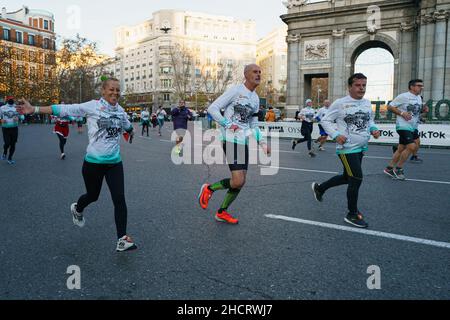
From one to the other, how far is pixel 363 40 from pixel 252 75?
30.5m

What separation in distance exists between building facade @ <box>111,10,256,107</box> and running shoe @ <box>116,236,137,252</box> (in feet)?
304

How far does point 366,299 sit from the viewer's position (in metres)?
2.93

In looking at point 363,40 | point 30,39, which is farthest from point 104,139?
point 30,39

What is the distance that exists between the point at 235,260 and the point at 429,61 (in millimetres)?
29258

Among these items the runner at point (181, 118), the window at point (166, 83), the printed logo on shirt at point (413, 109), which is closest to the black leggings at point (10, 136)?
the runner at point (181, 118)

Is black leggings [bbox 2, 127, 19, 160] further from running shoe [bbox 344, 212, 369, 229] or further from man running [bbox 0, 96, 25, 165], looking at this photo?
running shoe [bbox 344, 212, 369, 229]

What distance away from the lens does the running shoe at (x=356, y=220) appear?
4793 millimetres

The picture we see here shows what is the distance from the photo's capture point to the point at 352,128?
5188mm

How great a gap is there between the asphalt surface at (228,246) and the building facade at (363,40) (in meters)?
24.0

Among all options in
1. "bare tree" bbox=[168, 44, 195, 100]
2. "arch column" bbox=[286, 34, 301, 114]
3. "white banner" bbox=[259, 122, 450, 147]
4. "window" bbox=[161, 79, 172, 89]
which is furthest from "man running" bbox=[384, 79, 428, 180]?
"window" bbox=[161, 79, 172, 89]

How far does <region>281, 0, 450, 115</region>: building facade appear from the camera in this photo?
1087 inches

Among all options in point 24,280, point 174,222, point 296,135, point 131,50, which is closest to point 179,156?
point 174,222

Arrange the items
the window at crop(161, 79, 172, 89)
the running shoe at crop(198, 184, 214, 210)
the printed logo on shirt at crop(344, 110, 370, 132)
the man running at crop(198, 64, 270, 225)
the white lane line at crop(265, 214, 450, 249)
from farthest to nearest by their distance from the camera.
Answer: the window at crop(161, 79, 172, 89)
the running shoe at crop(198, 184, 214, 210)
the printed logo on shirt at crop(344, 110, 370, 132)
the man running at crop(198, 64, 270, 225)
the white lane line at crop(265, 214, 450, 249)

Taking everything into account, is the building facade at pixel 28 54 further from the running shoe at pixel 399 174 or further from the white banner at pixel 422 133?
the running shoe at pixel 399 174
